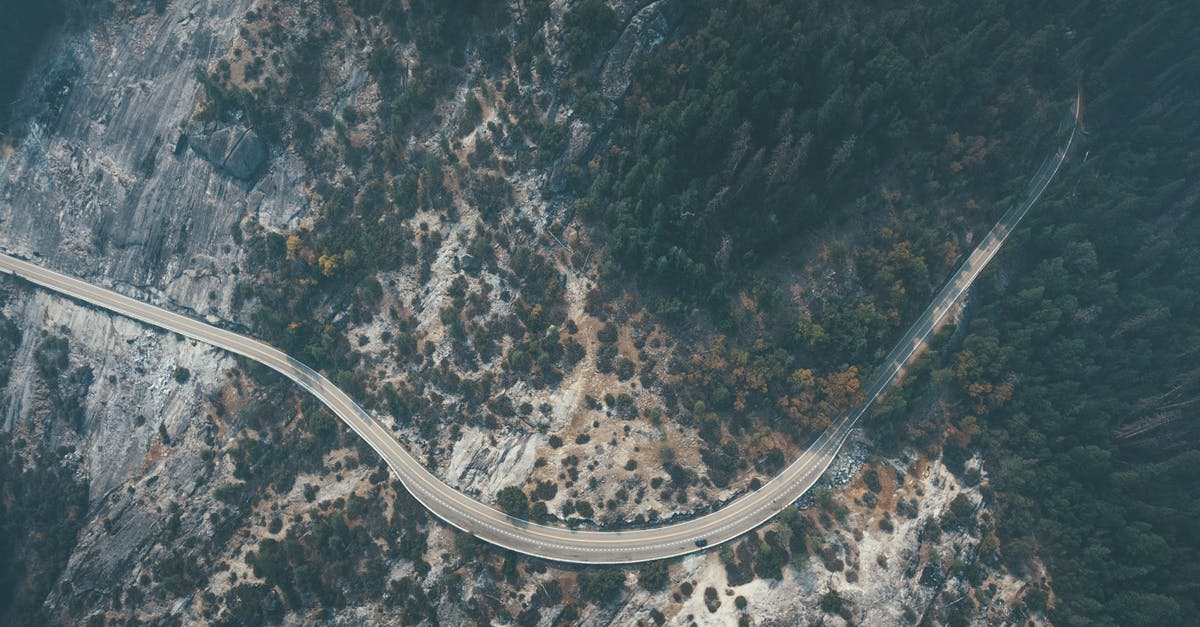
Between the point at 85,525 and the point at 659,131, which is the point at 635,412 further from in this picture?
the point at 85,525

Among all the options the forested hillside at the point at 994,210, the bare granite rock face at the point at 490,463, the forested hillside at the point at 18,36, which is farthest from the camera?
the forested hillside at the point at 18,36

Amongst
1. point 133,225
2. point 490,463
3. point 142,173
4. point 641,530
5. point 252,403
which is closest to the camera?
point 641,530

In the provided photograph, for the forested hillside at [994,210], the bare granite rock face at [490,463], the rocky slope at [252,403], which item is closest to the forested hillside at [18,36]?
the rocky slope at [252,403]

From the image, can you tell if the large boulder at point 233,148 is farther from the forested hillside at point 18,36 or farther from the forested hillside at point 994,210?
the forested hillside at point 994,210

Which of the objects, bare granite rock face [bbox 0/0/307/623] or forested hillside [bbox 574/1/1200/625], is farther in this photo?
bare granite rock face [bbox 0/0/307/623]

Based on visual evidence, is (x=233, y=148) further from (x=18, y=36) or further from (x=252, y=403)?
(x=18, y=36)

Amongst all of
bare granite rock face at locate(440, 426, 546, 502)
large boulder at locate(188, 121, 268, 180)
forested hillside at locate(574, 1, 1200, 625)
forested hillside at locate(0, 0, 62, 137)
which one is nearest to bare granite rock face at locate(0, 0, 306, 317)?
large boulder at locate(188, 121, 268, 180)

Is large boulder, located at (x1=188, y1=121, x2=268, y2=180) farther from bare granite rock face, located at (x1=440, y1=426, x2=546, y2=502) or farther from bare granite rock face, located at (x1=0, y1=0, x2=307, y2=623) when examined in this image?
bare granite rock face, located at (x1=440, y1=426, x2=546, y2=502)

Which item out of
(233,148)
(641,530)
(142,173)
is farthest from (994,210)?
(142,173)
